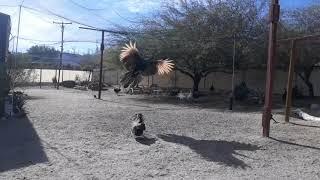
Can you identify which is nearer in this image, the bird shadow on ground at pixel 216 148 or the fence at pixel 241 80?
the bird shadow on ground at pixel 216 148

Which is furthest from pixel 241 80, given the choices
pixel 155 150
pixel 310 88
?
pixel 155 150

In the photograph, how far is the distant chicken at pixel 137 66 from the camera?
14.5 meters

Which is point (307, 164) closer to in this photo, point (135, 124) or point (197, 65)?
point (135, 124)

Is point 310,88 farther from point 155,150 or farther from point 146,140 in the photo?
point 155,150

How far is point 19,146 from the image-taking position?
1187 cm

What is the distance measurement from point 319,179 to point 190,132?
510cm

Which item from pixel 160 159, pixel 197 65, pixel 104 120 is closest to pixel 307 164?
pixel 160 159

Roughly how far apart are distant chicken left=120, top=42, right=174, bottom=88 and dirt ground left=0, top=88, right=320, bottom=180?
1.30 meters

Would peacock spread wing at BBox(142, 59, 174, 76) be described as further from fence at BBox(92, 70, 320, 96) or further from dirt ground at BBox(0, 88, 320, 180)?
fence at BBox(92, 70, 320, 96)

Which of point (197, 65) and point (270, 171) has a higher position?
point (197, 65)

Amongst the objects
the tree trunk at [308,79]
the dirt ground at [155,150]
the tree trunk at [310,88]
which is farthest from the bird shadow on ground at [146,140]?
the tree trunk at [310,88]

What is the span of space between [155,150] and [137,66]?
132 inches

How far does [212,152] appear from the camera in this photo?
1183 centimetres

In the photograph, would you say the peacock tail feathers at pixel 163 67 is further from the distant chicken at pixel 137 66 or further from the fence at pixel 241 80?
the fence at pixel 241 80
